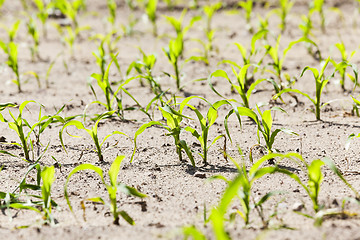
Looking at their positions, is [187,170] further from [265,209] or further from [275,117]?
[275,117]

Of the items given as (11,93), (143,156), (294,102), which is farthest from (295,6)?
(143,156)

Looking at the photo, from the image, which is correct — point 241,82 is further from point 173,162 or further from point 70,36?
point 70,36

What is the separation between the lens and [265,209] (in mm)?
2268

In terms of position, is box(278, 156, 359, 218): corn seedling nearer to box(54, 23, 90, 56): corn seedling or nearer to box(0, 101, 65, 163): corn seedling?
box(0, 101, 65, 163): corn seedling

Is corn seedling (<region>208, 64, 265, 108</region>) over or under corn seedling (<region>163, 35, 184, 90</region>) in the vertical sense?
under

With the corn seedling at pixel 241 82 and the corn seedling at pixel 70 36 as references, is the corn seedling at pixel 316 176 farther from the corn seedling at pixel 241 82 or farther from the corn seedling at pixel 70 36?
the corn seedling at pixel 70 36

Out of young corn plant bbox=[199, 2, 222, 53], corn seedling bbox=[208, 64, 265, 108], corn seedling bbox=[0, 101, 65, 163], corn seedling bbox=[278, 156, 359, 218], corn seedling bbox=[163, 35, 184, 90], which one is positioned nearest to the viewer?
corn seedling bbox=[278, 156, 359, 218]

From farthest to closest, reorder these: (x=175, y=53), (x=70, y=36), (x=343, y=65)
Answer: (x=70, y=36), (x=175, y=53), (x=343, y=65)

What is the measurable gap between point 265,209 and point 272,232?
0.35 m

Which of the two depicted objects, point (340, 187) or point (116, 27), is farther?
point (116, 27)

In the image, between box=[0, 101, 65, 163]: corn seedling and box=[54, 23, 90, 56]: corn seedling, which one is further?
box=[54, 23, 90, 56]: corn seedling

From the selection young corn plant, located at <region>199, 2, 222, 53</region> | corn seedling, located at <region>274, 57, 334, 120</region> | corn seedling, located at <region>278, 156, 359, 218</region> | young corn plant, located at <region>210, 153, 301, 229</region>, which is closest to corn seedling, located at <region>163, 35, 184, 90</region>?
young corn plant, located at <region>199, 2, 222, 53</region>

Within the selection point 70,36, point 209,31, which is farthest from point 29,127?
point 209,31

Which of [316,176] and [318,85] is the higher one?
[318,85]
